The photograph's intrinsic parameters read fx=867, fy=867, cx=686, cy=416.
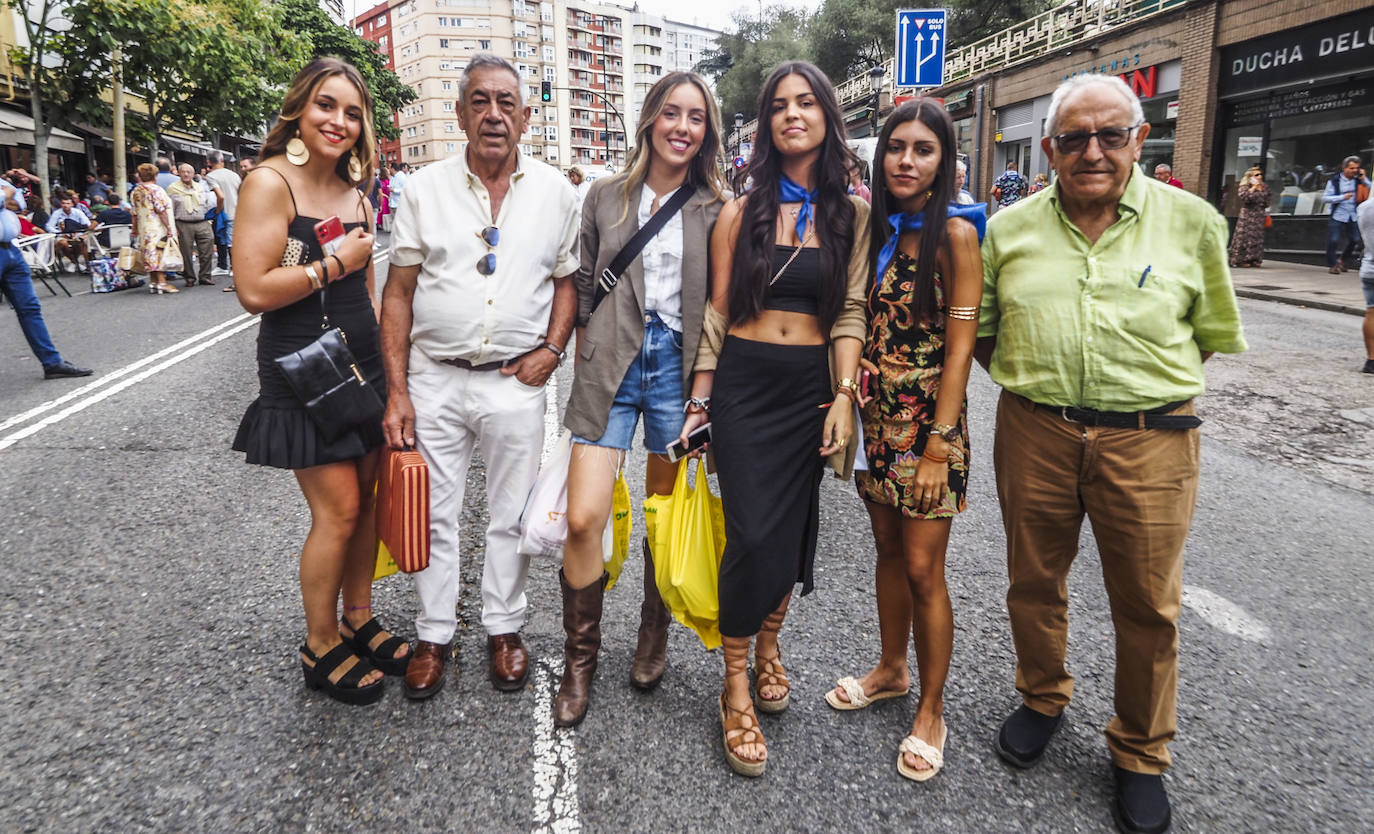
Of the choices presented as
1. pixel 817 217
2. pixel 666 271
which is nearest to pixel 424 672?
pixel 666 271

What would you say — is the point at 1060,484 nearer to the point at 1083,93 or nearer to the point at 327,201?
the point at 1083,93

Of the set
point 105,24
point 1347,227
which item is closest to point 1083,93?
point 1347,227

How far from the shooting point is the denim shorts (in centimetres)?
286

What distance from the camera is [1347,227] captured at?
49.9 feet

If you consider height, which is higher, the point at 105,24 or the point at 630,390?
the point at 105,24

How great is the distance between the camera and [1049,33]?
86.4 feet

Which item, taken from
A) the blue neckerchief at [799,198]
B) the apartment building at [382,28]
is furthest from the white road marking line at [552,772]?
the apartment building at [382,28]

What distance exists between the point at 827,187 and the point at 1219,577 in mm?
2708

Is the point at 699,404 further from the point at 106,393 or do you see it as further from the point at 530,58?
the point at 530,58

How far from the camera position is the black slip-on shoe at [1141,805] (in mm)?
2277

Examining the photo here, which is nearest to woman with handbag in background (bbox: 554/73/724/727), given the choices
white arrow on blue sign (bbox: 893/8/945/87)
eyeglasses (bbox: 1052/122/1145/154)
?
eyeglasses (bbox: 1052/122/1145/154)

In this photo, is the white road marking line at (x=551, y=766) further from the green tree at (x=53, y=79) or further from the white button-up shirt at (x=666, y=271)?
the green tree at (x=53, y=79)

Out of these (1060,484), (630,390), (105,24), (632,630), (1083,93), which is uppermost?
(105,24)

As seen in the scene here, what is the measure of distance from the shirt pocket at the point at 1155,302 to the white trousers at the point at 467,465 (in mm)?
1868
